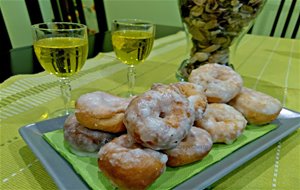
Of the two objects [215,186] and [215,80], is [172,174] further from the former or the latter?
[215,80]

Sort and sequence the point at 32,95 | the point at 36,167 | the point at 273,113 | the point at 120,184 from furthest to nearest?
1. the point at 32,95
2. the point at 273,113
3. the point at 36,167
4. the point at 120,184

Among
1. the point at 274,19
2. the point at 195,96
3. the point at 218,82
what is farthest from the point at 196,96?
the point at 274,19

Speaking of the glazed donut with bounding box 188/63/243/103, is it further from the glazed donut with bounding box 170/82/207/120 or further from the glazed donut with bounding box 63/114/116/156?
the glazed donut with bounding box 63/114/116/156

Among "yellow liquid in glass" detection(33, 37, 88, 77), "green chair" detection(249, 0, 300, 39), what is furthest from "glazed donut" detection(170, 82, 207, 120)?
"green chair" detection(249, 0, 300, 39)

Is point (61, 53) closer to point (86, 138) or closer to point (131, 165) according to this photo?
point (86, 138)

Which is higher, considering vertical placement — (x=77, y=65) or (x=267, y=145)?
(x=77, y=65)

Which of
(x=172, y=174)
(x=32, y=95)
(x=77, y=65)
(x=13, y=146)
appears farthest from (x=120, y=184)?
(x=32, y=95)
